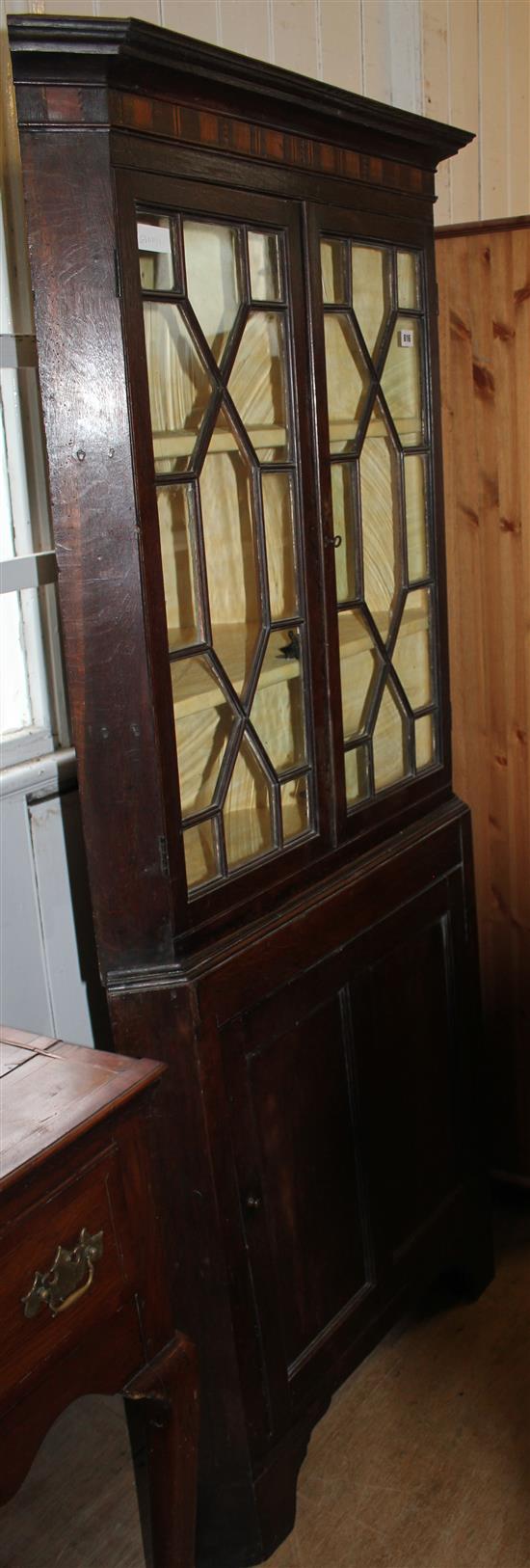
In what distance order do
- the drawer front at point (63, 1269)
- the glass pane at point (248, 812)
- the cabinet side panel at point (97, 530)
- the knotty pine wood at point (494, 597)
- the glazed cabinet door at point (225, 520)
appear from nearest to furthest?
the drawer front at point (63, 1269)
the cabinet side panel at point (97, 530)
the glazed cabinet door at point (225, 520)
the glass pane at point (248, 812)
the knotty pine wood at point (494, 597)

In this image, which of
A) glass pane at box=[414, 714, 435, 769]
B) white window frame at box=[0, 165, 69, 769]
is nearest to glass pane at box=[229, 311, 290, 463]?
white window frame at box=[0, 165, 69, 769]

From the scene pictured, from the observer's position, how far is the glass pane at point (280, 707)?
72.2 inches

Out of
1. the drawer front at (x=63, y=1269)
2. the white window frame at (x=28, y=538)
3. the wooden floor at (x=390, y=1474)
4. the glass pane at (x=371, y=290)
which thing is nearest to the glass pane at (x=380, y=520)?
the glass pane at (x=371, y=290)

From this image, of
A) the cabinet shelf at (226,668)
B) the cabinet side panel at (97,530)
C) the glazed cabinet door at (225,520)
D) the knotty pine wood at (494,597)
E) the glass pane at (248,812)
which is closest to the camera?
the cabinet side panel at (97,530)

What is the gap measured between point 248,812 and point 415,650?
0.53m

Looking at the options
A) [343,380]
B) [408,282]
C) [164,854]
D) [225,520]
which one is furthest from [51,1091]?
[408,282]

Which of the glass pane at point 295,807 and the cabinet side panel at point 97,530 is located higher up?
the cabinet side panel at point 97,530

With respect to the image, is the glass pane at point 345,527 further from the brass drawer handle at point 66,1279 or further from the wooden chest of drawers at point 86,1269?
the brass drawer handle at point 66,1279

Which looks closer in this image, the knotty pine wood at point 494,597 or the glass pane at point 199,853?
the glass pane at point 199,853

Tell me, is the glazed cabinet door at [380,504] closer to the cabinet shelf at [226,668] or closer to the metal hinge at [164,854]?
the cabinet shelf at [226,668]

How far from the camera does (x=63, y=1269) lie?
1322mm

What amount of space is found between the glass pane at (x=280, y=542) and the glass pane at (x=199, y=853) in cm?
32

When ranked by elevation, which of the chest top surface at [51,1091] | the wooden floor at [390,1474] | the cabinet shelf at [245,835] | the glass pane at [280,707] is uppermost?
the glass pane at [280,707]

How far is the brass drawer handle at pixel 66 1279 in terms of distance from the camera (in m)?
1.29
